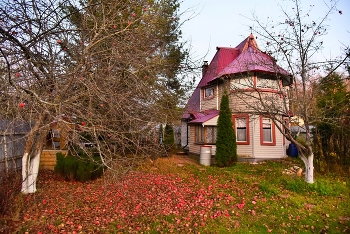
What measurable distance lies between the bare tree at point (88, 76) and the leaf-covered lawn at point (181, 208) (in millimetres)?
1029

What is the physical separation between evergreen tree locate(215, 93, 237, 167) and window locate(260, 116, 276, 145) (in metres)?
2.30

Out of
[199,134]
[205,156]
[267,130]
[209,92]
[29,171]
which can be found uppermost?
[209,92]

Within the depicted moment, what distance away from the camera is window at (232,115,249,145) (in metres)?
14.0

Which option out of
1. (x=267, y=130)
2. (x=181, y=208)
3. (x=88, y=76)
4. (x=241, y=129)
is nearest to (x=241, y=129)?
(x=241, y=129)

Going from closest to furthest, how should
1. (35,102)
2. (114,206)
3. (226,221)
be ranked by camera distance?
(35,102)
(226,221)
(114,206)

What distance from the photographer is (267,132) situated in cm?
1409

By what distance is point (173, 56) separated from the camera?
1262 cm

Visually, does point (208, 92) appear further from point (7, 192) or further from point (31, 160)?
point (7, 192)

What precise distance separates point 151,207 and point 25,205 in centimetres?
262

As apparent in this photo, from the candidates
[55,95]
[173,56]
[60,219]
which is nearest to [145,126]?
[55,95]

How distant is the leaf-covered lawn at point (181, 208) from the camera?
4.90m

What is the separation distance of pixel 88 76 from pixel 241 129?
10493 millimetres

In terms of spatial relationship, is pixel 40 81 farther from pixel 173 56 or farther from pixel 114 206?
pixel 173 56

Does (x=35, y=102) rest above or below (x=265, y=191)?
above
